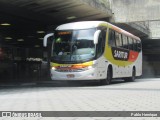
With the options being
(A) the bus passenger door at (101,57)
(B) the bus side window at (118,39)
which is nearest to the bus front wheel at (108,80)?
(A) the bus passenger door at (101,57)

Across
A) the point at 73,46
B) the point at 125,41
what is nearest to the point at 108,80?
the point at 73,46

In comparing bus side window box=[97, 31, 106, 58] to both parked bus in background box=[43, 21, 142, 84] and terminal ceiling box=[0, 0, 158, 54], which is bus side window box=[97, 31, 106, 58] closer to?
parked bus in background box=[43, 21, 142, 84]

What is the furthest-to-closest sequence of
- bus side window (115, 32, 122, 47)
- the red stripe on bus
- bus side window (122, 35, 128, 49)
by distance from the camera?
the red stripe on bus → bus side window (122, 35, 128, 49) → bus side window (115, 32, 122, 47)

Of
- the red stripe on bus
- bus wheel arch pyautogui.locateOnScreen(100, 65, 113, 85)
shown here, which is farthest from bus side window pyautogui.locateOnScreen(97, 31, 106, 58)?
the red stripe on bus

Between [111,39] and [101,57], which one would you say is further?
[111,39]

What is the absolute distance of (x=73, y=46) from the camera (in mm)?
18234

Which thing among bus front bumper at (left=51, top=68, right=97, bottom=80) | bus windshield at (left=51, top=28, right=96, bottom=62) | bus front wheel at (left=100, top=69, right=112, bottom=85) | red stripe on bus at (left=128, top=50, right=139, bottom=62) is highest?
bus windshield at (left=51, top=28, right=96, bottom=62)

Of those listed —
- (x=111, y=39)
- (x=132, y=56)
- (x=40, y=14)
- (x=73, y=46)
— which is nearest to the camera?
(x=73, y=46)

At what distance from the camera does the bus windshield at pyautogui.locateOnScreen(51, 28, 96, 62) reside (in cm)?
1806

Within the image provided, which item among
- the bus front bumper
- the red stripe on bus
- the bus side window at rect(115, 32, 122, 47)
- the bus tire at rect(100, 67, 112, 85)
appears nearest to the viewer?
the bus front bumper

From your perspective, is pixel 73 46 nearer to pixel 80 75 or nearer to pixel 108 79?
pixel 80 75

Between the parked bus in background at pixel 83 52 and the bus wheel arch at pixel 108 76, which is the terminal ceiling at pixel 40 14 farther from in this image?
the bus wheel arch at pixel 108 76

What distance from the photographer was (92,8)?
24797mm

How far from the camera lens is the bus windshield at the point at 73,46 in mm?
18062
